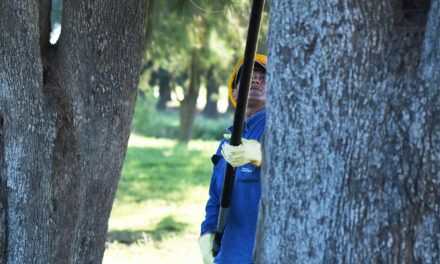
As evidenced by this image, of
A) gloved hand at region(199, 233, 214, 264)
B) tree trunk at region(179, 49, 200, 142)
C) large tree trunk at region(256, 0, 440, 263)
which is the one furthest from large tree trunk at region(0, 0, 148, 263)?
tree trunk at region(179, 49, 200, 142)

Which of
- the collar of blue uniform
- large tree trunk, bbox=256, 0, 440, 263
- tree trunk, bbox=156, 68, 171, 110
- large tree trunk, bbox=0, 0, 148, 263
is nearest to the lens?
large tree trunk, bbox=256, 0, 440, 263

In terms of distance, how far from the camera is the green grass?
19.9ft

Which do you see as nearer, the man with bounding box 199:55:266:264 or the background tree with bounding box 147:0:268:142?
the man with bounding box 199:55:266:264

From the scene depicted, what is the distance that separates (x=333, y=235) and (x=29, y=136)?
2.10 m

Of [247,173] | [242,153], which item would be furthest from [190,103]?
[242,153]

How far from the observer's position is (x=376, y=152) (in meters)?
1.59

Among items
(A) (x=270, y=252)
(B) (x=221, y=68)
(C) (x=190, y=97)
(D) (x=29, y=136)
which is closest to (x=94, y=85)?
(D) (x=29, y=136)

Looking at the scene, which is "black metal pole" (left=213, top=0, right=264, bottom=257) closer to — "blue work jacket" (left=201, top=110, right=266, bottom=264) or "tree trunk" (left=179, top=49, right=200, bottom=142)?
"blue work jacket" (left=201, top=110, right=266, bottom=264)

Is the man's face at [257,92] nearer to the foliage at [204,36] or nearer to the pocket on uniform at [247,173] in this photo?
the pocket on uniform at [247,173]

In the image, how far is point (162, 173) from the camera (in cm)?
1157

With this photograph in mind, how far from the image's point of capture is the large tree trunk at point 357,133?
5.11 feet

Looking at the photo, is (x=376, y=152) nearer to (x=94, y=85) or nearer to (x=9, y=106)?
(x=94, y=85)

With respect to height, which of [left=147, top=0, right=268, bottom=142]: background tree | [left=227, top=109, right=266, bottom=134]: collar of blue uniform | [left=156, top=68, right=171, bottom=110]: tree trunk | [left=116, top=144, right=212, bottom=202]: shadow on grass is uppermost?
[left=147, top=0, right=268, bottom=142]: background tree

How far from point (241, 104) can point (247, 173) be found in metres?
0.47
